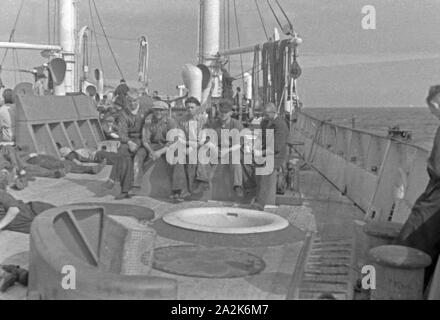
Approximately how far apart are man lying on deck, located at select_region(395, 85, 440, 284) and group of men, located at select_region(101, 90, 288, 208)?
3.75m

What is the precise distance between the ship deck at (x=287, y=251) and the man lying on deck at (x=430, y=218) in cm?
70

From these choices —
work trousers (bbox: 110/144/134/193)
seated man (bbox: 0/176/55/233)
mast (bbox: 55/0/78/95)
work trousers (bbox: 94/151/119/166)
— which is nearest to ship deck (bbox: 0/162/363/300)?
seated man (bbox: 0/176/55/233)

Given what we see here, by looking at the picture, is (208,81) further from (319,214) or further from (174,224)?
(174,224)

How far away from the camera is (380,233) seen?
462 centimetres

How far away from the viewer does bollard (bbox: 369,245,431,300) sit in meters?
→ 3.73

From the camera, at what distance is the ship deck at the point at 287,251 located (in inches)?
181

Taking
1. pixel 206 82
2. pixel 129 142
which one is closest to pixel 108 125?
pixel 206 82

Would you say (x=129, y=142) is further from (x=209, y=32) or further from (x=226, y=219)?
(x=209, y=32)

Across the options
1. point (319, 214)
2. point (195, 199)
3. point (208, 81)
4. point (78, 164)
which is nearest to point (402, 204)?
point (319, 214)

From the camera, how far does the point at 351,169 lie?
10531 millimetres

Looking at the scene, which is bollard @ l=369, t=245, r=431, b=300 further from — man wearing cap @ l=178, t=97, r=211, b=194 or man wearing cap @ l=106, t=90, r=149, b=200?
man wearing cap @ l=106, t=90, r=149, b=200

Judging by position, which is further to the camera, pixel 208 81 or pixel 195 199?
pixel 208 81

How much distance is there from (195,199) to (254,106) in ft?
22.0

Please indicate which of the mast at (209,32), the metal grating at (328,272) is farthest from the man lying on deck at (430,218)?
the mast at (209,32)
